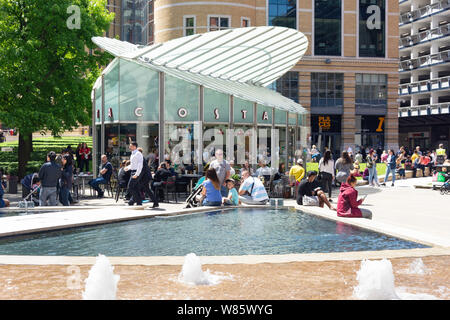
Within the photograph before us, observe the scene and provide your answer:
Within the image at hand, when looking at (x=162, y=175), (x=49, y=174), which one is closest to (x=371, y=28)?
(x=162, y=175)

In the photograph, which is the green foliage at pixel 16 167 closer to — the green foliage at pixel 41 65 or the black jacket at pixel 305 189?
the green foliage at pixel 41 65

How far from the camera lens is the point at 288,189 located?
1991 cm

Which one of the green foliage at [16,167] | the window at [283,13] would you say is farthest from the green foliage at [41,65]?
the window at [283,13]

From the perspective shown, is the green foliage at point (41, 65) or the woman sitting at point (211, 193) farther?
the green foliage at point (41, 65)

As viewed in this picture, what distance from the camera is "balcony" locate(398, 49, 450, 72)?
204ft

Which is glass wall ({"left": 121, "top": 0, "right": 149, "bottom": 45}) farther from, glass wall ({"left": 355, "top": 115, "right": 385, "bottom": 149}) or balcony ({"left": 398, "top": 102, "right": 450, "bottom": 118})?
glass wall ({"left": 355, "top": 115, "right": 385, "bottom": 149})

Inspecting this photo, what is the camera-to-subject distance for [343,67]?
47312 mm

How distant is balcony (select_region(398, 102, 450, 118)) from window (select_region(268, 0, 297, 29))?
22.2m

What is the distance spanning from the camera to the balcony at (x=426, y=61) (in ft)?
204

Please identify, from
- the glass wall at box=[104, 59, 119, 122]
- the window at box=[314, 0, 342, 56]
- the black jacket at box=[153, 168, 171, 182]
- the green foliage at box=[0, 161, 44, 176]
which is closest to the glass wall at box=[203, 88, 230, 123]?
the glass wall at box=[104, 59, 119, 122]

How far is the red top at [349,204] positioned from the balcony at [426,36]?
181 feet

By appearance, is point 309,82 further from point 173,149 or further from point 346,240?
point 346,240
